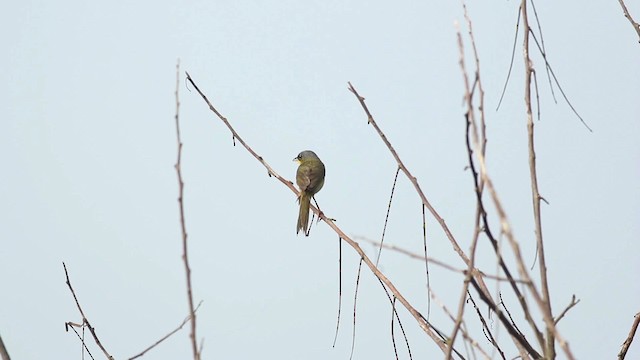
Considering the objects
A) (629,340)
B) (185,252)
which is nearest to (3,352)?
(185,252)

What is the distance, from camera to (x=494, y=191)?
1.00m

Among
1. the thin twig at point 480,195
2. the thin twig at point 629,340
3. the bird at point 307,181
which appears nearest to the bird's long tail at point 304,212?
the bird at point 307,181

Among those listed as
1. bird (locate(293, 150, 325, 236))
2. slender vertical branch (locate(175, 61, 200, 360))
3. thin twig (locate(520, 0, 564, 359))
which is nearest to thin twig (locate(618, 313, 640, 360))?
thin twig (locate(520, 0, 564, 359))

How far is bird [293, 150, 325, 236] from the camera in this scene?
5.46 meters

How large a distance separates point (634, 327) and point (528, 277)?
750 millimetres

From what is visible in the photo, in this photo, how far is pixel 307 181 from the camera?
5852mm

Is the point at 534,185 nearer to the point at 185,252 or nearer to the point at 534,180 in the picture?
the point at 534,180

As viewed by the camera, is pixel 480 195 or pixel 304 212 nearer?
pixel 480 195

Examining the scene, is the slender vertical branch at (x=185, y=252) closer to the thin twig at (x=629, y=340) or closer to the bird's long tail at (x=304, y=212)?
the thin twig at (x=629, y=340)

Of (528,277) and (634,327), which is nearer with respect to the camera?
(528,277)

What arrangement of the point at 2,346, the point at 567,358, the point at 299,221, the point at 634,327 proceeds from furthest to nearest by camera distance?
1. the point at 299,221
2. the point at 634,327
3. the point at 2,346
4. the point at 567,358

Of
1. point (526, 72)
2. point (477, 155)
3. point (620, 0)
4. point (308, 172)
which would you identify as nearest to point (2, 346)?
point (477, 155)

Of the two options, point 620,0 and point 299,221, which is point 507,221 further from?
point 299,221

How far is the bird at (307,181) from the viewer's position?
5457 millimetres
